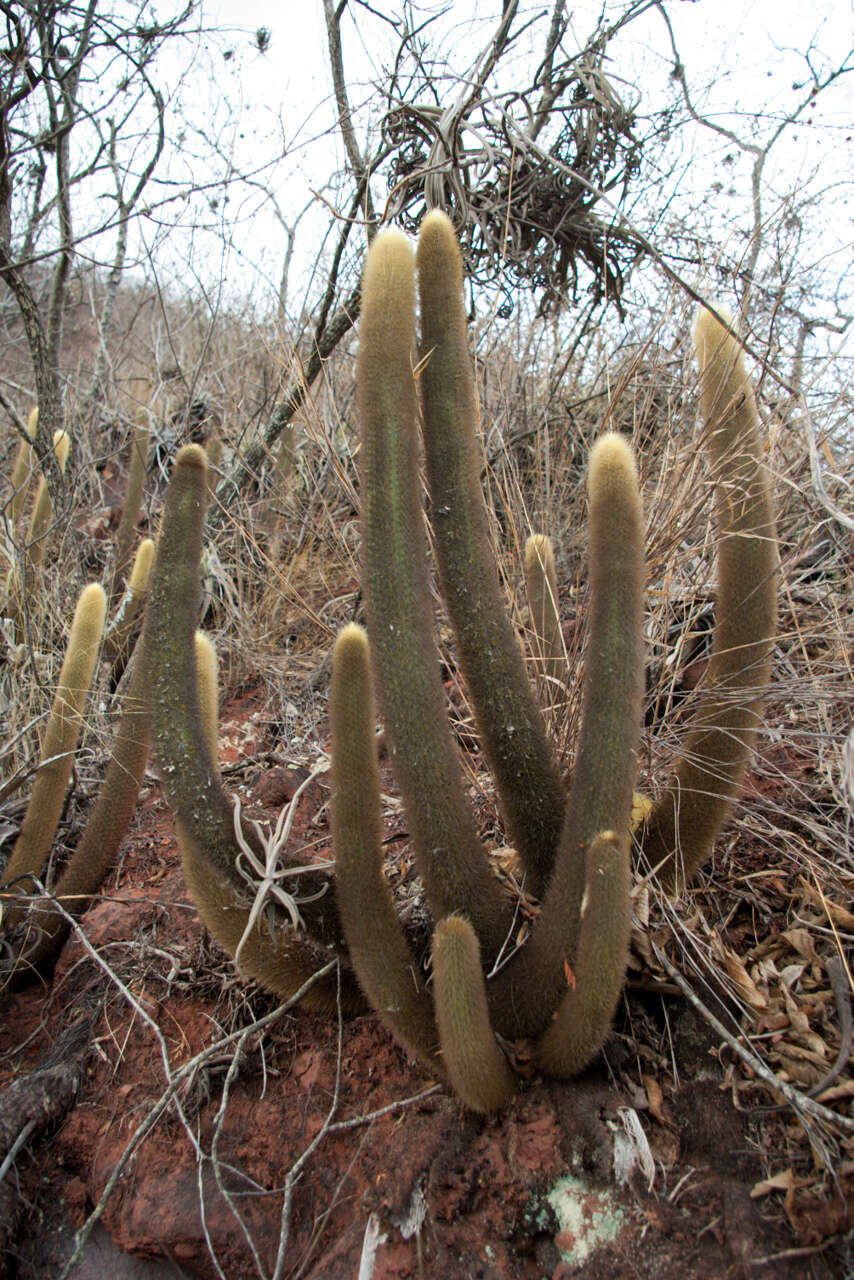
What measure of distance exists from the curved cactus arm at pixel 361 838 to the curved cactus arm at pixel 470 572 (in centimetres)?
24

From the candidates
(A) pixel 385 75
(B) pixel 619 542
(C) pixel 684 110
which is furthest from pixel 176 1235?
(C) pixel 684 110

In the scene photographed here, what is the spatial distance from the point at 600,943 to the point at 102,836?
5.35 feet

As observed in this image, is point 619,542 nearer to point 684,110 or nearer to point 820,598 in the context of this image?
point 820,598

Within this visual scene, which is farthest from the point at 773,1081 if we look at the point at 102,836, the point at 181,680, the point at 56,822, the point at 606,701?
the point at 56,822

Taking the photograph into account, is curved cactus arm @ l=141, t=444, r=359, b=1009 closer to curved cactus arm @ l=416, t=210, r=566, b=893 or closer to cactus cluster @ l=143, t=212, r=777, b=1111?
cactus cluster @ l=143, t=212, r=777, b=1111

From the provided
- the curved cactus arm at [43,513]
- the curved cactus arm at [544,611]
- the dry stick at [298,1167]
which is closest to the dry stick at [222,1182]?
the dry stick at [298,1167]

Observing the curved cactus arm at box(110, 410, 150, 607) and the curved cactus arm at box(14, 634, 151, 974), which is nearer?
the curved cactus arm at box(14, 634, 151, 974)

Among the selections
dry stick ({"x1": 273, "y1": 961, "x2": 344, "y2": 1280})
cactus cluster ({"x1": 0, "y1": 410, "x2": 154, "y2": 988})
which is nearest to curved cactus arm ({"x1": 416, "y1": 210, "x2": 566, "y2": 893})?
dry stick ({"x1": 273, "y1": 961, "x2": 344, "y2": 1280})

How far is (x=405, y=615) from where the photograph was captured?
59.4 inches

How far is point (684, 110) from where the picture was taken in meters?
3.39

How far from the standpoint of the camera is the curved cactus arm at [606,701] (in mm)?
1387

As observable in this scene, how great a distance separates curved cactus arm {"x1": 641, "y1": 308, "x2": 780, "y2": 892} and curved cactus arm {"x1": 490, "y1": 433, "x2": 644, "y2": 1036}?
0.33 metres

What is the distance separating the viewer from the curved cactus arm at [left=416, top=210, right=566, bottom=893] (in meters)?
1.64

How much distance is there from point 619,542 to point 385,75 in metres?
2.67
